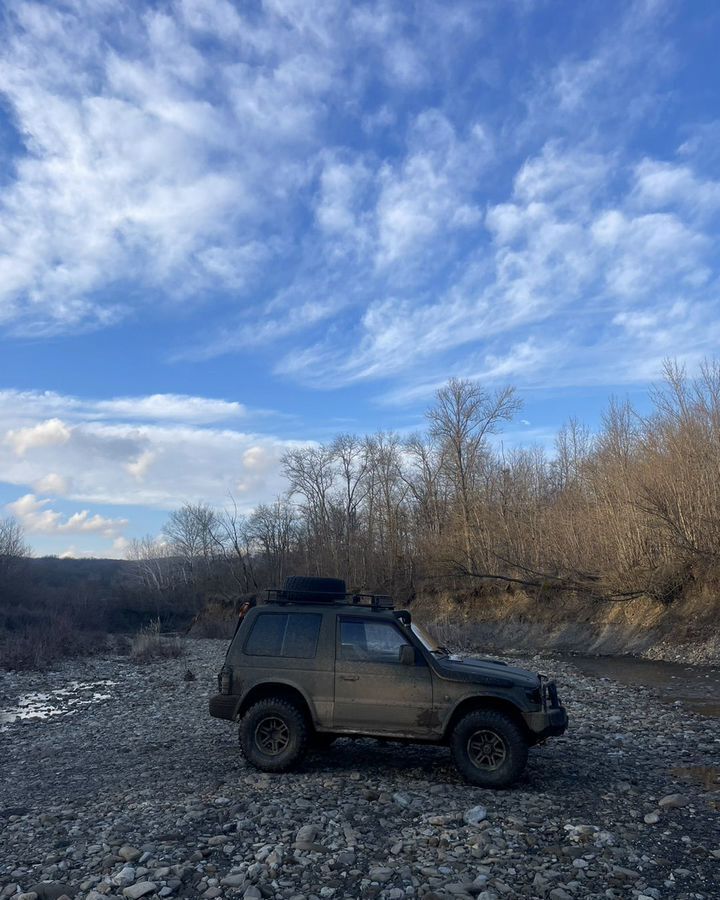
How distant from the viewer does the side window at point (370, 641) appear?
8867mm

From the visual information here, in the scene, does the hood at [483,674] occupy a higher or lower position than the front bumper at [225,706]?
higher

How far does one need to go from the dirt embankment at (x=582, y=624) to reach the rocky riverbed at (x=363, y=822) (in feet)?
56.2

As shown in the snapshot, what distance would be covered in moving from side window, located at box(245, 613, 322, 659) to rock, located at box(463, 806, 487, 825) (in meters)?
2.81

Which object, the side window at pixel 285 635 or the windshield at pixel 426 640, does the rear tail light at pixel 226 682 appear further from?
the windshield at pixel 426 640

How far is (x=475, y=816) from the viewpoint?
690 cm

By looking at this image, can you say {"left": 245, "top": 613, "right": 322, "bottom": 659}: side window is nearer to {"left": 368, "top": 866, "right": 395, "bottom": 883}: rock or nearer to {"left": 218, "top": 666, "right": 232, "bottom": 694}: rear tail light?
{"left": 218, "top": 666, "right": 232, "bottom": 694}: rear tail light

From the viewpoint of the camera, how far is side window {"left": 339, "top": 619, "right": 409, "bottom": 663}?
8.87m

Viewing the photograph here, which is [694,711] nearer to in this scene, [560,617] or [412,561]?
[560,617]

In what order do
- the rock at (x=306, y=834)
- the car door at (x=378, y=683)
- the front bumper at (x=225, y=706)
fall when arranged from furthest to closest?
the front bumper at (x=225, y=706)
the car door at (x=378, y=683)
the rock at (x=306, y=834)

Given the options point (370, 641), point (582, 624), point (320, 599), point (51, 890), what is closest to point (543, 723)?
point (370, 641)

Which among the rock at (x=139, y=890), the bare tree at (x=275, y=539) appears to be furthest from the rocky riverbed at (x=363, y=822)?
the bare tree at (x=275, y=539)

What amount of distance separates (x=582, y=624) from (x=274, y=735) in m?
29.0

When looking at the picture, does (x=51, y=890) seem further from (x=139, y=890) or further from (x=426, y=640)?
(x=426, y=640)

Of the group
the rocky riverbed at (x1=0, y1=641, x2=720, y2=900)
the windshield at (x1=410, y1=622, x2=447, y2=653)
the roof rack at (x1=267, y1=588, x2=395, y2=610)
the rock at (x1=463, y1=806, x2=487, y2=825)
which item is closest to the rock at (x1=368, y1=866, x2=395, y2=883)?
the rocky riverbed at (x1=0, y1=641, x2=720, y2=900)
